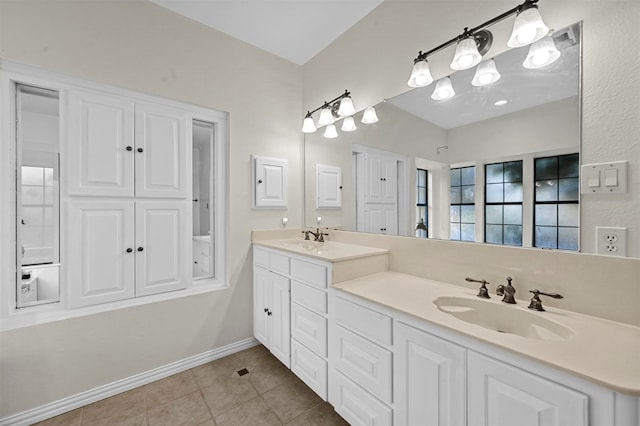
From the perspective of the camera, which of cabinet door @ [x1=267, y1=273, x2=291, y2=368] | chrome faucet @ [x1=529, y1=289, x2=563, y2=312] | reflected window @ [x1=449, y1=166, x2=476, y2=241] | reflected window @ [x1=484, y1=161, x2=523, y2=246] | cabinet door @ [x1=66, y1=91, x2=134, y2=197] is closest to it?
chrome faucet @ [x1=529, y1=289, x2=563, y2=312]

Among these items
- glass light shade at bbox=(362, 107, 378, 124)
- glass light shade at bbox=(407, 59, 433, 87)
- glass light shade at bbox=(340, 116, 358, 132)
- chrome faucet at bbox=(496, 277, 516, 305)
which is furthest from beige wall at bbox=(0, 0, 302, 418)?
chrome faucet at bbox=(496, 277, 516, 305)

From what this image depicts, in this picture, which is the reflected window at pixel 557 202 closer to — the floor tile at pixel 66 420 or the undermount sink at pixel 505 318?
the undermount sink at pixel 505 318

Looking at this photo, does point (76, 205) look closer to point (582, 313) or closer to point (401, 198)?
point (401, 198)

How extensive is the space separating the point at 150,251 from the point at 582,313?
97.4 inches

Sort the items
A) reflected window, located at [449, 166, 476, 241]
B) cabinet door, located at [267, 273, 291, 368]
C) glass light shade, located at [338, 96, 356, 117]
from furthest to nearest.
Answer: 1. glass light shade, located at [338, 96, 356, 117]
2. cabinet door, located at [267, 273, 291, 368]
3. reflected window, located at [449, 166, 476, 241]

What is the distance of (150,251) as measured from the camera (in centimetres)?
191

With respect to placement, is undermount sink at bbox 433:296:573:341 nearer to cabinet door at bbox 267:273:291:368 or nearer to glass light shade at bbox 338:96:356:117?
cabinet door at bbox 267:273:291:368

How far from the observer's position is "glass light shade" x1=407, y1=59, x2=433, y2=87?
59.4 inches

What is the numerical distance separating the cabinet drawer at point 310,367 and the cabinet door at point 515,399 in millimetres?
855

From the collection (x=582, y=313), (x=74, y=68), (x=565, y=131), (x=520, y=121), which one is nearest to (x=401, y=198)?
(x=520, y=121)

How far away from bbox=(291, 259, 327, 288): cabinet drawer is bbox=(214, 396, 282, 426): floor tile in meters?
0.81

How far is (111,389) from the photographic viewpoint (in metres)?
1.73

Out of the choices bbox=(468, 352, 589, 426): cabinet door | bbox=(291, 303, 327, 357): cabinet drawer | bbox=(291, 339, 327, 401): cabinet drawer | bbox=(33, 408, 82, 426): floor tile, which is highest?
bbox=(468, 352, 589, 426): cabinet door

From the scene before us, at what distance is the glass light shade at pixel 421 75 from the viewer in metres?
1.51
